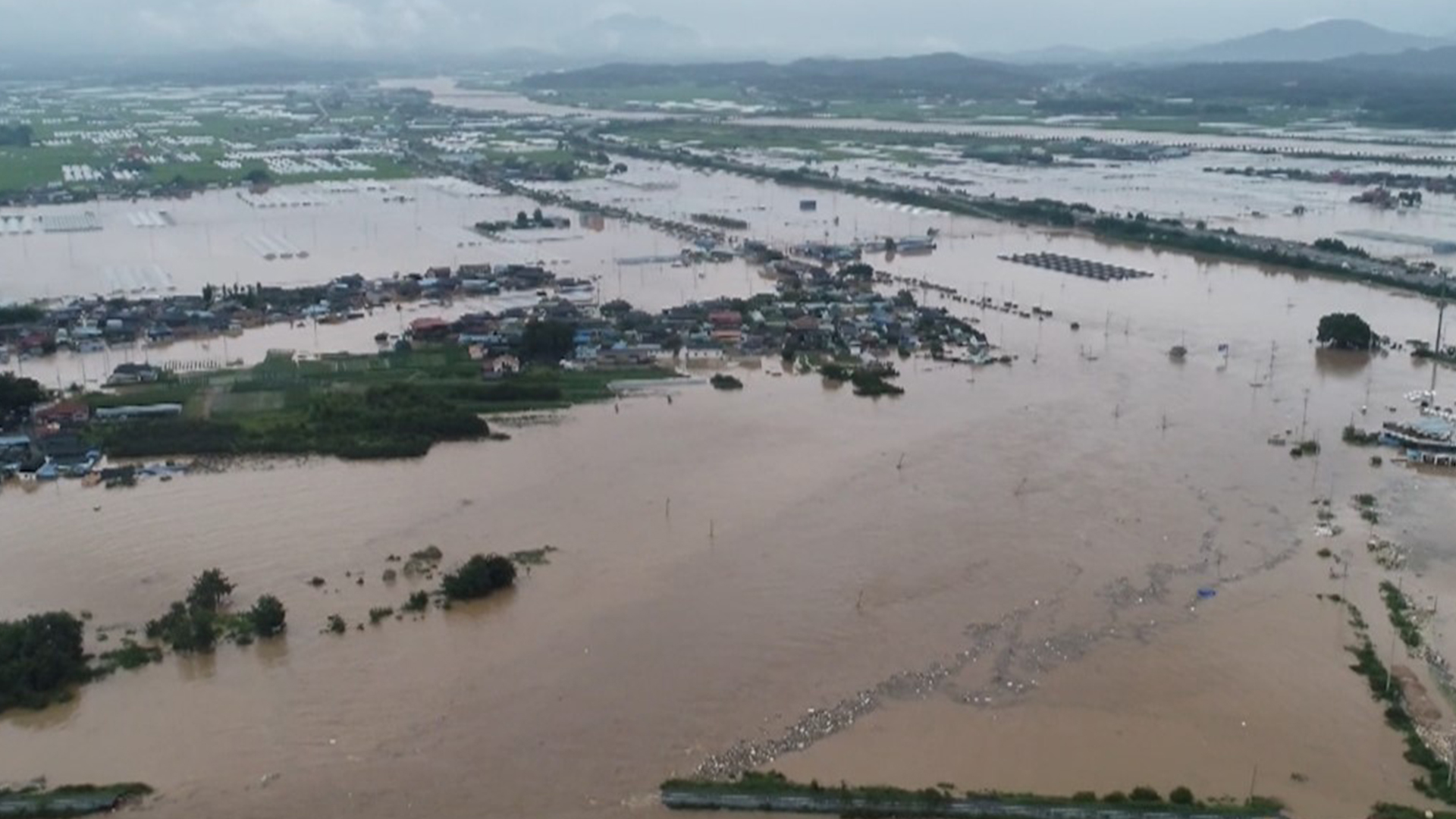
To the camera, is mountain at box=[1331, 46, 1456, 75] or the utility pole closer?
the utility pole

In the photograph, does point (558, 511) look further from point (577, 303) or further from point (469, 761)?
point (577, 303)

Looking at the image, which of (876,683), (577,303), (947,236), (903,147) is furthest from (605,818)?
(903,147)

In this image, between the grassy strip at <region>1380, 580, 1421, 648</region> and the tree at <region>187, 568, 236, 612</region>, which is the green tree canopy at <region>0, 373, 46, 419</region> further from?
the grassy strip at <region>1380, 580, 1421, 648</region>

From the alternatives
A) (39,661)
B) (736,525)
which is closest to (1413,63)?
(736,525)

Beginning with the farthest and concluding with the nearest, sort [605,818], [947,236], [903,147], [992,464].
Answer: [903,147] → [947,236] → [992,464] → [605,818]

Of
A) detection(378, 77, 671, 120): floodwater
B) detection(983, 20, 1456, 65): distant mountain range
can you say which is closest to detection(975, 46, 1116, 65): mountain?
detection(983, 20, 1456, 65): distant mountain range

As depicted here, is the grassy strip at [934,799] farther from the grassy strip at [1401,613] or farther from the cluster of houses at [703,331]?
the cluster of houses at [703,331]

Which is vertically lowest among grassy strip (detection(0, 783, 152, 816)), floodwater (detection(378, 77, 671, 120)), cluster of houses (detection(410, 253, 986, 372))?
grassy strip (detection(0, 783, 152, 816))
